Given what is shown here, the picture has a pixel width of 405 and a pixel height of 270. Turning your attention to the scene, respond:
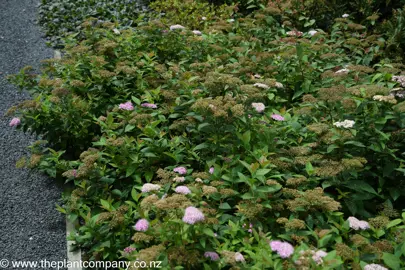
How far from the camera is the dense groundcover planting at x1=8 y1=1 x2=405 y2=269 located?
2186 mm

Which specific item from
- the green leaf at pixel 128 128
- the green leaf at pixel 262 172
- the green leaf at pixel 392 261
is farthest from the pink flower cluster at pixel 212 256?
the green leaf at pixel 128 128

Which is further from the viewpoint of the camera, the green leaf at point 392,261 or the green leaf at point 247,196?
the green leaf at point 247,196

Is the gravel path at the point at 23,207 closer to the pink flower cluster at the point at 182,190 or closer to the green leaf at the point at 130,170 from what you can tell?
the green leaf at the point at 130,170

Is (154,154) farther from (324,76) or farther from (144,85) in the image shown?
(324,76)

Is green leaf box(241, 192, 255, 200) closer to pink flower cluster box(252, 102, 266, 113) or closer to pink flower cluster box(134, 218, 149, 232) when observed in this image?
pink flower cluster box(134, 218, 149, 232)

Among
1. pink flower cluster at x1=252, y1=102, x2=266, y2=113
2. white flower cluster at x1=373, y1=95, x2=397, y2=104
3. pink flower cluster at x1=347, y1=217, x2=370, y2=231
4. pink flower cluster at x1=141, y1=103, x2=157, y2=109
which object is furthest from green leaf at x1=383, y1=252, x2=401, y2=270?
pink flower cluster at x1=141, y1=103, x2=157, y2=109

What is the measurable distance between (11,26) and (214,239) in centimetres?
526

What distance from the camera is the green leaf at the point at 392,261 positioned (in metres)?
2.00

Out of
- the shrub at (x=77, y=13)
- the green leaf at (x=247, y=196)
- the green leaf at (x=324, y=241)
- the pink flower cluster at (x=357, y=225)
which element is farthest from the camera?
the shrub at (x=77, y=13)

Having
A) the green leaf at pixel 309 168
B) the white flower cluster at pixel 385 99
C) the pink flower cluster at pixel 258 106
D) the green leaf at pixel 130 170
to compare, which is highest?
the white flower cluster at pixel 385 99

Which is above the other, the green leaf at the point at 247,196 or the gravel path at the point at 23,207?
the green leaf at the point at 247,196

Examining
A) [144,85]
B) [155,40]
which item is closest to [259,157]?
[144,85]

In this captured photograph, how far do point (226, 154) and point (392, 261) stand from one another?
3.96ft

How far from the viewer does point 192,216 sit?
79.3 inches
